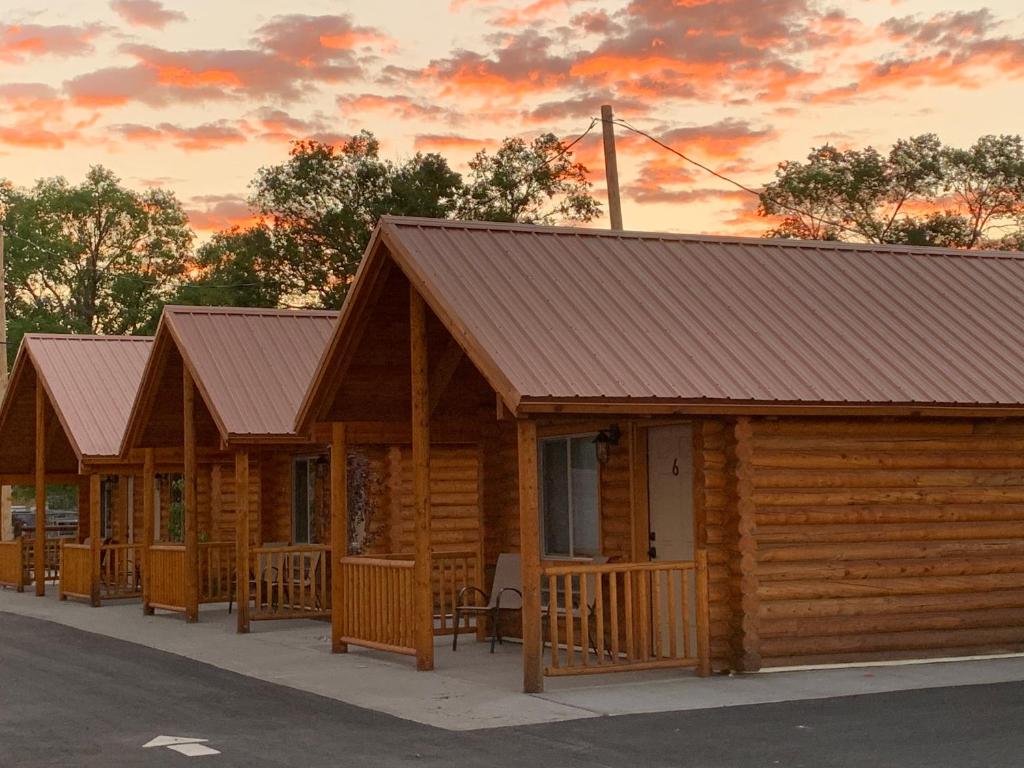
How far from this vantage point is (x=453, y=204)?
5050 centimetres

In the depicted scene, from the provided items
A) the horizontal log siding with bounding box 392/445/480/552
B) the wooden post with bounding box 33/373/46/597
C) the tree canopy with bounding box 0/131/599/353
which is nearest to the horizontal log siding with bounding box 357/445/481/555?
the horizontal log siding with bounding box 392/445/480/552

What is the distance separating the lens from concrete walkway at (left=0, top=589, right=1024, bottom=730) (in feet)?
41.9

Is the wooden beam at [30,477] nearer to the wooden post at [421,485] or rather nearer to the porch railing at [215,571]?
the porch railing at [215,571]

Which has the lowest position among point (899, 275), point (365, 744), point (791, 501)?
point (365, 744)

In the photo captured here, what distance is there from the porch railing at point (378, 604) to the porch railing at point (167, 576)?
6677mm

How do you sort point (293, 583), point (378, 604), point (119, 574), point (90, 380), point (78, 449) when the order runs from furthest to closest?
1. point (90, 380)
2. point (119, 574)
3. point (78, 449)
4. point (293, 583)
5. point (378, 604)

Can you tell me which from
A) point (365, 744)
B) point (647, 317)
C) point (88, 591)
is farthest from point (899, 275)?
point (88, 591)

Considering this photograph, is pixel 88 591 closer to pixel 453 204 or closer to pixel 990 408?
pixel 990 408

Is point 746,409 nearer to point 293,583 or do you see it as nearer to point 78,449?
point 293,583

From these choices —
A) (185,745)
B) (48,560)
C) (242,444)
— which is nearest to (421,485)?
(185,745)

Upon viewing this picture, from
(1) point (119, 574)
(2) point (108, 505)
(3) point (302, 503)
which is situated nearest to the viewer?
(3) point (302, 503)

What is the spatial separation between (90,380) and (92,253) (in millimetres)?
33341

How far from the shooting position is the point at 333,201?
51406 mm

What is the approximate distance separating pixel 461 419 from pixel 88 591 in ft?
39.3
